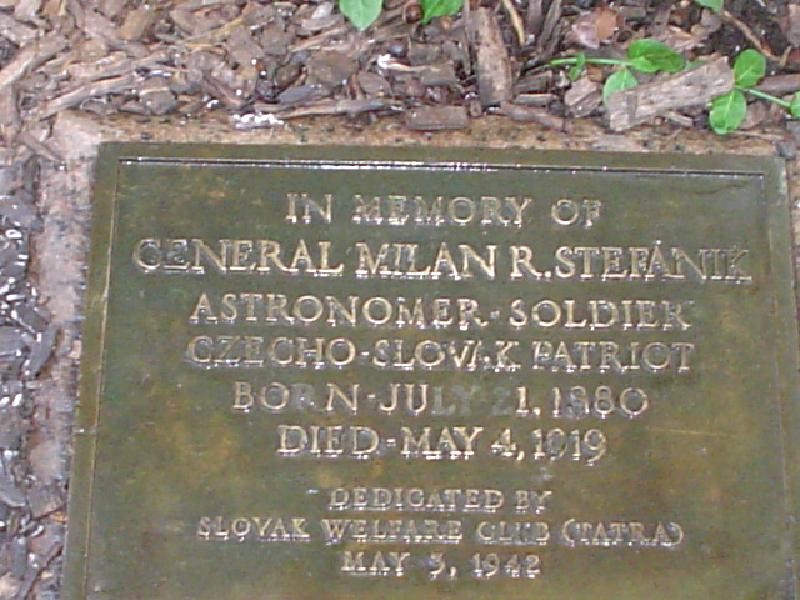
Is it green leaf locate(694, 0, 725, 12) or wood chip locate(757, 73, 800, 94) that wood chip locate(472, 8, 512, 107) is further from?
wood chip locate(757, 73, 800, 94)

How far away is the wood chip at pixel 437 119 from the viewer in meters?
2.70

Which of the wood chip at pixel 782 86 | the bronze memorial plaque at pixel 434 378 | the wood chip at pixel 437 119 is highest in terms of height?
the wood chip at pixel 782 86

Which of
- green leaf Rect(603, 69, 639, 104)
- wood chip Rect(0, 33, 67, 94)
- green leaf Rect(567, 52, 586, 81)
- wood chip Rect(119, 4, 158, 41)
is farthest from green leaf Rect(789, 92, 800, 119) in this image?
wood chip Rect(0, 33, 67, 94)

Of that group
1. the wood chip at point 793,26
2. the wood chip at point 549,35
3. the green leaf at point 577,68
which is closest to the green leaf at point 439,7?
the wood chip at point 549,35

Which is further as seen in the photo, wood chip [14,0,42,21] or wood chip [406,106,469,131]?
wood chip [14,0,42,21]

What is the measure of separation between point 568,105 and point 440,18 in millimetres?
429

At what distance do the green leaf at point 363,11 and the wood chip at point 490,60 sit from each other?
28 cm

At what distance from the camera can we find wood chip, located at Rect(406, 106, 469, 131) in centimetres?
270

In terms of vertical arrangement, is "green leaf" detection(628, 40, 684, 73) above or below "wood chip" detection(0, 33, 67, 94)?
above

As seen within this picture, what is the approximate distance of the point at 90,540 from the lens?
240 centimetres

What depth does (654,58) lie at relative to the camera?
276cm

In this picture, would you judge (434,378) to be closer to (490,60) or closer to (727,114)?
(490,60)

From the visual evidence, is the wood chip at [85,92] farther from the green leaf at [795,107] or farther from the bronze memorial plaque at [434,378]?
the green leaf at [795,107]

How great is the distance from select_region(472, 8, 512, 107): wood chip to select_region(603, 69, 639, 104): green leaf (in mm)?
259
